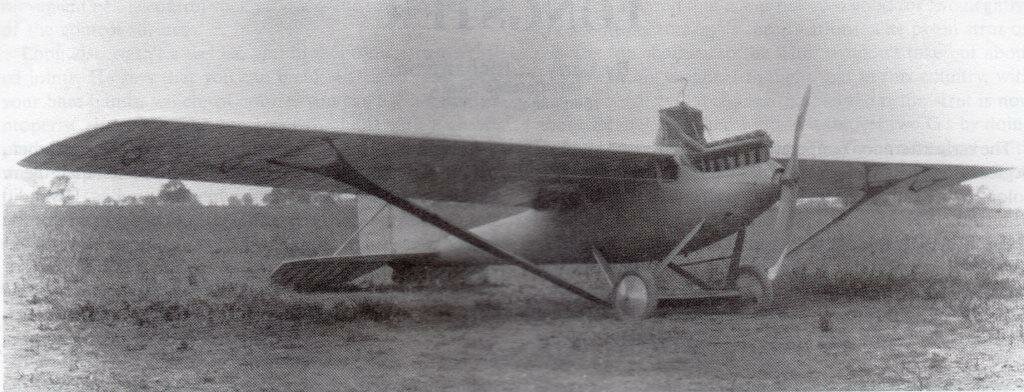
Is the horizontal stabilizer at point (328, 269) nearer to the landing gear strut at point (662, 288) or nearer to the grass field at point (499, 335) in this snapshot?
the grass field at point (499, 335)

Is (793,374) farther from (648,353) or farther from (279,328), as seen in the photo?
(279,328)

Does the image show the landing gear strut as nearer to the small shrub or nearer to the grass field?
the grass field

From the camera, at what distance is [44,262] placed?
565 inches

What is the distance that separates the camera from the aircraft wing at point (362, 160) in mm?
6586

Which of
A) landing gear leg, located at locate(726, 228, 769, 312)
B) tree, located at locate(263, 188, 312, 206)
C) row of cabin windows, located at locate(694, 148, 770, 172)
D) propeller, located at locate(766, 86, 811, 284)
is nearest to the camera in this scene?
propeller, located at locate(766, 86, 811, 284)

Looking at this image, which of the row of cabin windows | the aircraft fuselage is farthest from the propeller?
the row of cabin windows

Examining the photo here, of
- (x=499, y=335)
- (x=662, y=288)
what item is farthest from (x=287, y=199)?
(x=499, y=335)

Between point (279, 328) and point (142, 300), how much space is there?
3.46 metres

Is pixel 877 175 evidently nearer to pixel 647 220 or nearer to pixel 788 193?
pixel 788 193

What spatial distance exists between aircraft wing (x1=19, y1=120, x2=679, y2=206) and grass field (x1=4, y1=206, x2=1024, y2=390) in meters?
1.42

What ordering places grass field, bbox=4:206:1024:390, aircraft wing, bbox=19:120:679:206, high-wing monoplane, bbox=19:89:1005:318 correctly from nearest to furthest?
grass field, bbox=4:206:1024:390 < aircraft wing, bbox=19:120:679:206 < high-wing monoplane, bbox=19:89:1005:318

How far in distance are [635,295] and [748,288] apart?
2.03 metres

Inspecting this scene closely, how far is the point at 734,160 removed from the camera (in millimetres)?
8352

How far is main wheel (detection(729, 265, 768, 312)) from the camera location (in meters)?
9.55
